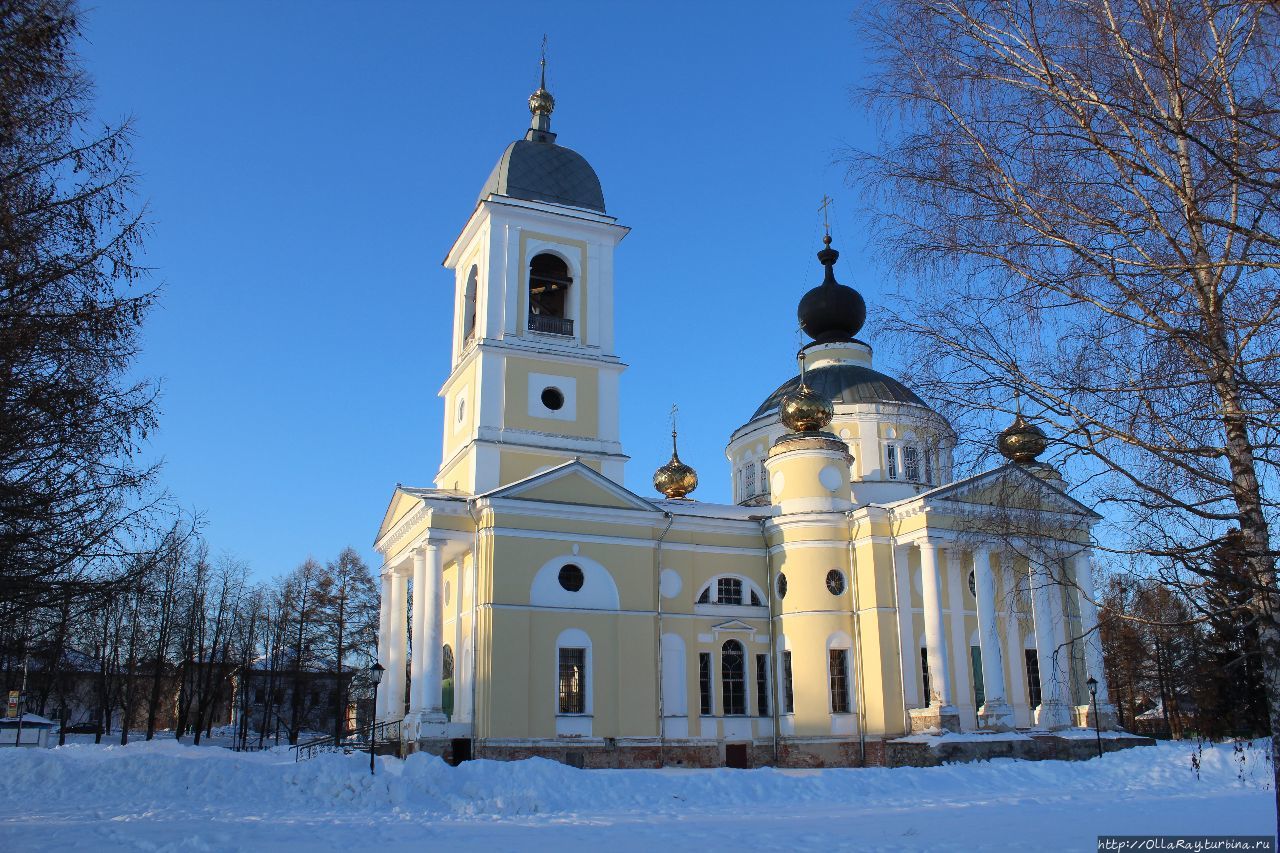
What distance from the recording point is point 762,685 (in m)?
24.7

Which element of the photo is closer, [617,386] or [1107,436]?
[1107,436]

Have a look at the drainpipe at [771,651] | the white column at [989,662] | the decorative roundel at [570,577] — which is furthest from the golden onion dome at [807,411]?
the decorative roundel at [570,577]

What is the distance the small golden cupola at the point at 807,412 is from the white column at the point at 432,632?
9.35m

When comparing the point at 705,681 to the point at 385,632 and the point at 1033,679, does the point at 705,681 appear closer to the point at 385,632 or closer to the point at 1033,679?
the point at 1033,679

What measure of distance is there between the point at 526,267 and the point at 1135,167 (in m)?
19.5

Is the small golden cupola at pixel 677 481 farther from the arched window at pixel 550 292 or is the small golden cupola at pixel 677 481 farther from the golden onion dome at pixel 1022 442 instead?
the golden onion dome at pixel 1022 442

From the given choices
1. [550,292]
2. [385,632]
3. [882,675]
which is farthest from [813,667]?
[550,292]

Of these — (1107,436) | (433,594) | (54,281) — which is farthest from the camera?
(433,594)

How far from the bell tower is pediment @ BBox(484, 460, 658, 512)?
0.77 meters

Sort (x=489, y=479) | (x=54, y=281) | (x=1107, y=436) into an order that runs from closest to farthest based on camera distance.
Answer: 1. (x=1107, y=436)
2. (x=54, y=281)
3. (x=489, y=479)

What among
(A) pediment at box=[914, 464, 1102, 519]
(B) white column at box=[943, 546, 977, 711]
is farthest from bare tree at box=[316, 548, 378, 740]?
(A) pediment at box=[914, 464, 1102, 519]

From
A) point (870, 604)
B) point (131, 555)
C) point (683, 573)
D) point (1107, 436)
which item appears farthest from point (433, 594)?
point (1107, 436)

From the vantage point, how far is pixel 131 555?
1015cm

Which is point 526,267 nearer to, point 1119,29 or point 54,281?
point 54,281
